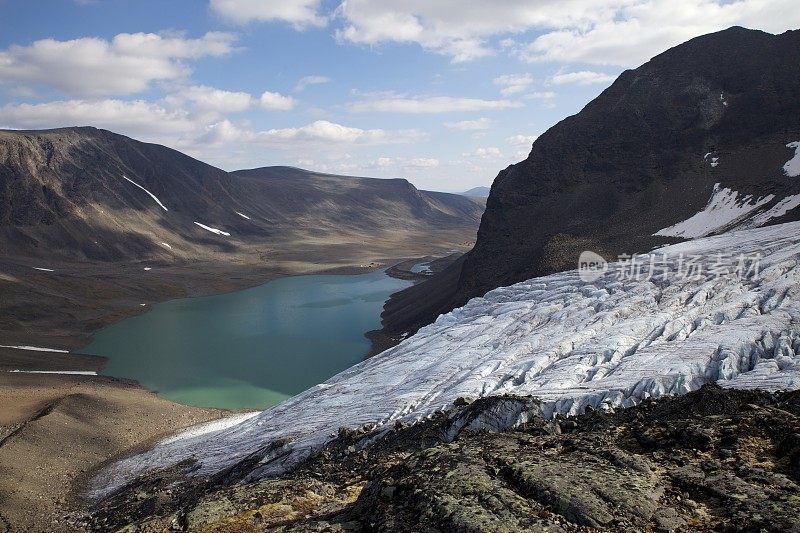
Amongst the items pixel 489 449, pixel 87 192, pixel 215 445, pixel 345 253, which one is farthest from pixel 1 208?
pixel 489 449

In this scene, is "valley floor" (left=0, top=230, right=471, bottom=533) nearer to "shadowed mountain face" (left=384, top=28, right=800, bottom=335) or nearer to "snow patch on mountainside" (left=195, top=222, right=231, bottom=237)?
"snow patch on mountainside" (left=195, top=222, right=231, bottom=237)

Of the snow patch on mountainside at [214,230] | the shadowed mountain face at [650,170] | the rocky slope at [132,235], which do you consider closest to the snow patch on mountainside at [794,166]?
the shadowed mountain face at [650,170]

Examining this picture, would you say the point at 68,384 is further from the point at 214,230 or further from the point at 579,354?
the point at 214,230

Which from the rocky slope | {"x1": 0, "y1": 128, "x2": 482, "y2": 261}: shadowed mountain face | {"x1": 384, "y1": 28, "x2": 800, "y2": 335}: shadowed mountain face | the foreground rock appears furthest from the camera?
{"x1": 0, "y1": 128, "x2": 482, "y2": 261}: shadowed mountain face

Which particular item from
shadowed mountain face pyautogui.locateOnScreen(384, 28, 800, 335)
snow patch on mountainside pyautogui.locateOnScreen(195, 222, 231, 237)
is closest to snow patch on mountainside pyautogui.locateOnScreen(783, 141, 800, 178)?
shadowed mountain face pyautogui.locateOnScreen(384, 28, 800, 335)

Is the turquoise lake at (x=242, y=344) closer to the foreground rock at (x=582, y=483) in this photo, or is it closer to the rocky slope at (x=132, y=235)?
the rocky slope at (x=132, y=235)

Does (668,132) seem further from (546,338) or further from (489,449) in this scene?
(489,449)
